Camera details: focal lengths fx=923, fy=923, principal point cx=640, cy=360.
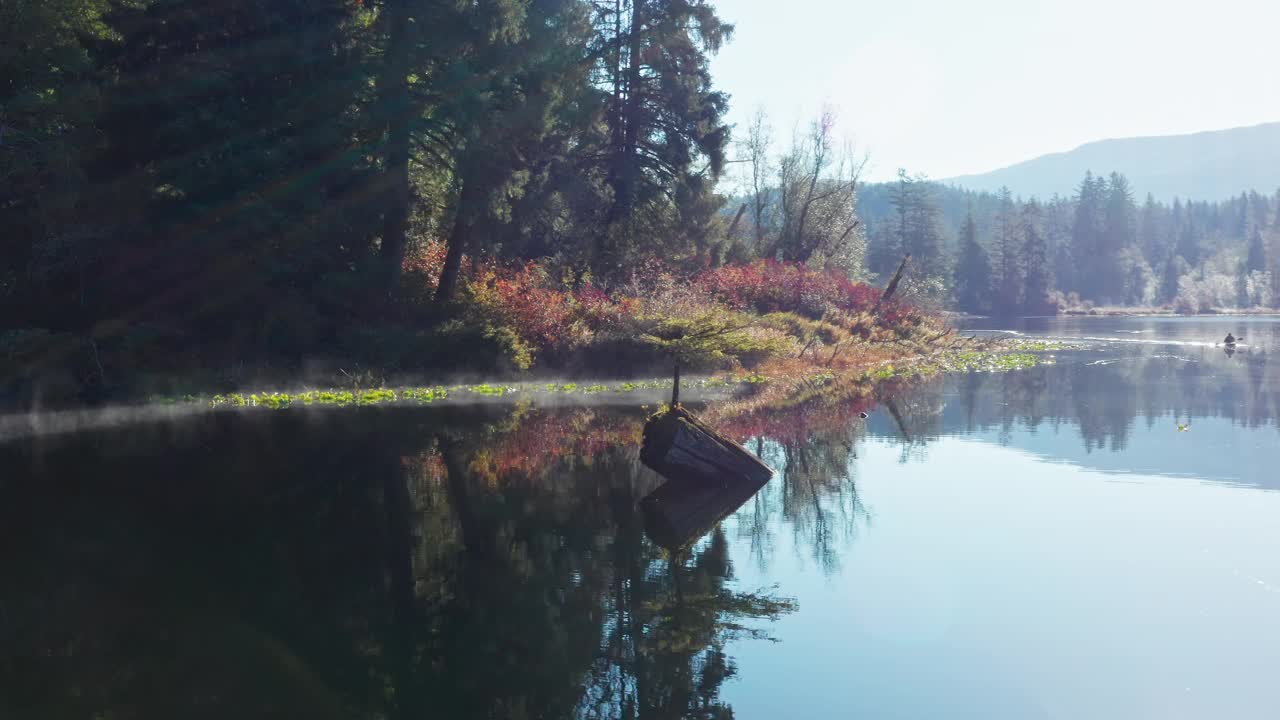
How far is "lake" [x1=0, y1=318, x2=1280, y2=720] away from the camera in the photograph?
620 centimetres

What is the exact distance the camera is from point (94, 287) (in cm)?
2283

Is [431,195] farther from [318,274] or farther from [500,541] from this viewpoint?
[500,541]

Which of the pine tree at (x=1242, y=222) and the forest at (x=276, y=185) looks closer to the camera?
the forest at (x=276, y=185)

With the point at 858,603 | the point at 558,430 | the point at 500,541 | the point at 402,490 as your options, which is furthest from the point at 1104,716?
the point at 558,430

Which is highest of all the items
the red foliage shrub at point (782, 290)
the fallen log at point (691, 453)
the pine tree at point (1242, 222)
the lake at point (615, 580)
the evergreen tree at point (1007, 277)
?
the pine tree at point (1242, 222)

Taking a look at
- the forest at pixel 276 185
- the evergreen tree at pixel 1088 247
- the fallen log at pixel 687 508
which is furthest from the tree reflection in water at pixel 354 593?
the evergreen tree at pixel 1088 247

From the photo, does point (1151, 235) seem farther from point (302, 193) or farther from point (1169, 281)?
point (302, 193)

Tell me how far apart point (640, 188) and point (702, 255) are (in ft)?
18.4

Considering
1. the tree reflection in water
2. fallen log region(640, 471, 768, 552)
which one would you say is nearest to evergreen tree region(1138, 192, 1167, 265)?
fallen log region(640, 471, 768, 552)

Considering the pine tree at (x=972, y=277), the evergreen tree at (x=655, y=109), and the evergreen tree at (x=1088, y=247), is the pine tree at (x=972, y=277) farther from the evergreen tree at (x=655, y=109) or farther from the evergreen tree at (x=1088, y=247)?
the evergreen tree at (x=655, y=109)

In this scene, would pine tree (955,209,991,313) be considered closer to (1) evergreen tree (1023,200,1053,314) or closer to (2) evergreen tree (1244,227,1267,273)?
(1) evergreen tree (1023,200,1053,314)

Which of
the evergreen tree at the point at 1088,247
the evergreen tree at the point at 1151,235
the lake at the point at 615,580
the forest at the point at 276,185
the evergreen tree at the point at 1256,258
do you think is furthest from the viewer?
the evergreen tree at the point at 1151,235

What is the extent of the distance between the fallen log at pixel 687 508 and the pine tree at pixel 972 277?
89992 millimetres

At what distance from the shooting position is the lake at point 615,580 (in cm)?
620
